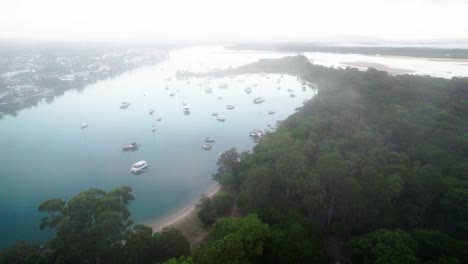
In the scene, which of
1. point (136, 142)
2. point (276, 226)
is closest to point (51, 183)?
point (136, 142)

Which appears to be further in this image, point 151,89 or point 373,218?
point 151,89

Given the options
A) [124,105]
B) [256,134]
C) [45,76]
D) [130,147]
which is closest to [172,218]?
[130,147]

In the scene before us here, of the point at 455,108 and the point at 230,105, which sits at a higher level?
the point at 455,108

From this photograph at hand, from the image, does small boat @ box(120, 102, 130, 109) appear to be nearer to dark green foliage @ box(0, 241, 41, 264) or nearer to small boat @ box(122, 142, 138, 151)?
small boat @ box(122, 142, 138, 151)

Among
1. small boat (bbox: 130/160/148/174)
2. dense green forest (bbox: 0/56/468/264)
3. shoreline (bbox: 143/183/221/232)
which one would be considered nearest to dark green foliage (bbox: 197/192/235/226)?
dense green forest (bbox: 0/56/468/264)

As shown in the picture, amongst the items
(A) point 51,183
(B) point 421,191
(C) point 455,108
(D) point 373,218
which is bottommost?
(A) point 51,183

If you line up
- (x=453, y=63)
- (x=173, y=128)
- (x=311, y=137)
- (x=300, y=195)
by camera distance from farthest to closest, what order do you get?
(x=453, y=63)
(x=173, y=128)
(x=311, y=137)
(x=300, y=195)

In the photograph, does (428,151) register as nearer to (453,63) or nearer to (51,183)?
(51,183)

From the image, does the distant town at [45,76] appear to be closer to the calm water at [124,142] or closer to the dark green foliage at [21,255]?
the calm water at [124,142]

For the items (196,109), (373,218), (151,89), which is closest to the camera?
(373,218)
